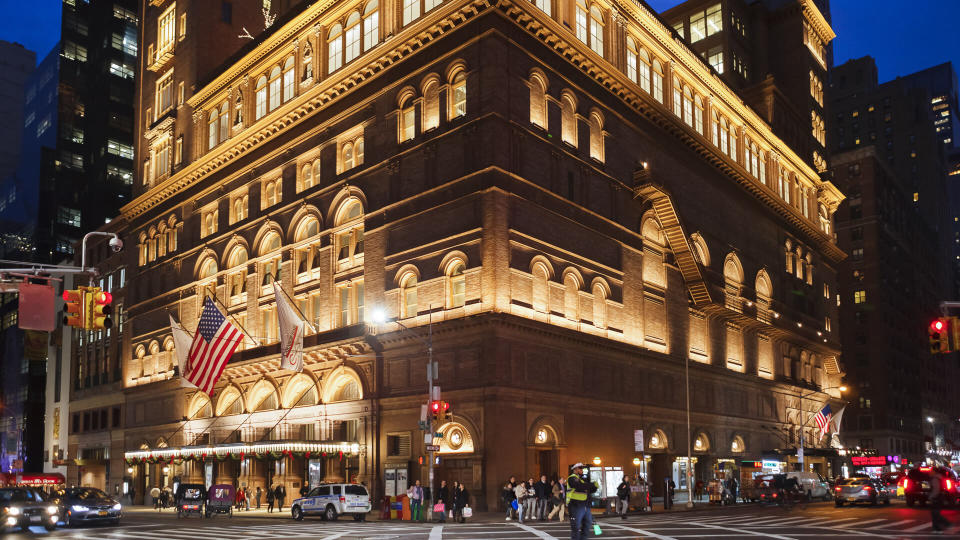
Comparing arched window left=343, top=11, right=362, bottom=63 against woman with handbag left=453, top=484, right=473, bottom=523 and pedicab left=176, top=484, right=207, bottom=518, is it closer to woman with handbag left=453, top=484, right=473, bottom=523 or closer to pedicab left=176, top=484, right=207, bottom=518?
pedicab left=176, top=484, right=207, bottom=518

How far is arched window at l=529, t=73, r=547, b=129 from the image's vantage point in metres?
48.6

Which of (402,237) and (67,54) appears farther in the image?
(67,54)

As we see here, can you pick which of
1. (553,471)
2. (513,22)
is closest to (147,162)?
(513,22)

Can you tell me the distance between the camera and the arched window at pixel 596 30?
54.4 metres

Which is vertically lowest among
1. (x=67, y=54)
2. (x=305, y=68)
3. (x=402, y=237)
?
(x=402, y=237)

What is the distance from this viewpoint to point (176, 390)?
67.1 meters

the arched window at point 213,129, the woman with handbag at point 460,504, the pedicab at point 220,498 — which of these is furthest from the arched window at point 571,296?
the arched window at point 213,129

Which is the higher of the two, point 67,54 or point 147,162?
point 67,54

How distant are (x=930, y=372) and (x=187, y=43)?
129m

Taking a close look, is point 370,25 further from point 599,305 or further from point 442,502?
point 442,502

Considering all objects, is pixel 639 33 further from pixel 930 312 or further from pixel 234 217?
pixel 930 312

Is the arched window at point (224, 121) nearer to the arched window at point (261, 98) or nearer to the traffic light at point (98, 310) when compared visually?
the arched window at point (261, 98)

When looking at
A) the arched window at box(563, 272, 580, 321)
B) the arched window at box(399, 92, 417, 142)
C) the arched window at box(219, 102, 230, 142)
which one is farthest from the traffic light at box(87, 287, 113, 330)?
the arched window at box(219, 102, 230, 142)

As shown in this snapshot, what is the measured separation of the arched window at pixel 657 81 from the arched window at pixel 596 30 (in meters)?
6.74
